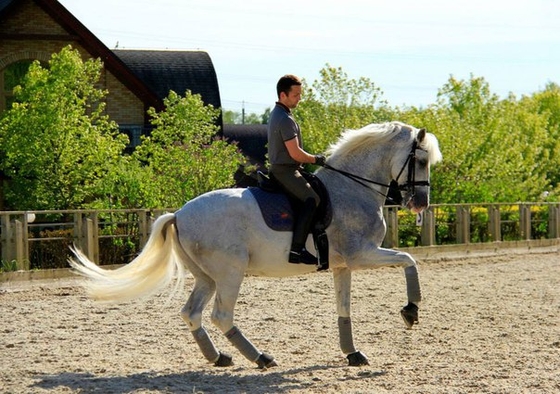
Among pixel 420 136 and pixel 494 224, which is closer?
pixel 420 136

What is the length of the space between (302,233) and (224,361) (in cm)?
131

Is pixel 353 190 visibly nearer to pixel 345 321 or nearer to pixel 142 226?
pixel 345 321

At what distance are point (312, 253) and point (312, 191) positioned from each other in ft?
1.78

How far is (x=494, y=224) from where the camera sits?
28.7 m

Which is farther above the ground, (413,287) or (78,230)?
(413,287)

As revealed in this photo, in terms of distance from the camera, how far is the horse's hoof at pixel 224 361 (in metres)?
10.0

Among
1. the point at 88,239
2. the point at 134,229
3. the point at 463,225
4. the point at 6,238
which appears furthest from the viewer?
the point at 463,225

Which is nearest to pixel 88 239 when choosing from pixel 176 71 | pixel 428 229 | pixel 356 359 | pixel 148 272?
pixel 428 229

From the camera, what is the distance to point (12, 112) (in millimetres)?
26500

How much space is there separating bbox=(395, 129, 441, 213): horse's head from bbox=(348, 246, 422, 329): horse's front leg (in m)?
0.61

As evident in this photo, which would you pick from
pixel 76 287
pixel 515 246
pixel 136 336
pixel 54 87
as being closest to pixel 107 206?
pixel 54 87

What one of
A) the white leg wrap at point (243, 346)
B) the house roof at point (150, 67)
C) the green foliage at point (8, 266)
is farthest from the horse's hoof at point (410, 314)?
the house roof at point (150, 67)

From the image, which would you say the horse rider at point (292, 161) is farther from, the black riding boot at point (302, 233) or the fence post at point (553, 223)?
the fence post at point (553, 223)

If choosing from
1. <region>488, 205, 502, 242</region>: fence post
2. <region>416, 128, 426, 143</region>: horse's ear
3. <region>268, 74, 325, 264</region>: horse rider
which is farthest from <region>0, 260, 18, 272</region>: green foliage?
<region>488, 205, 502, 242</region>: fence post
